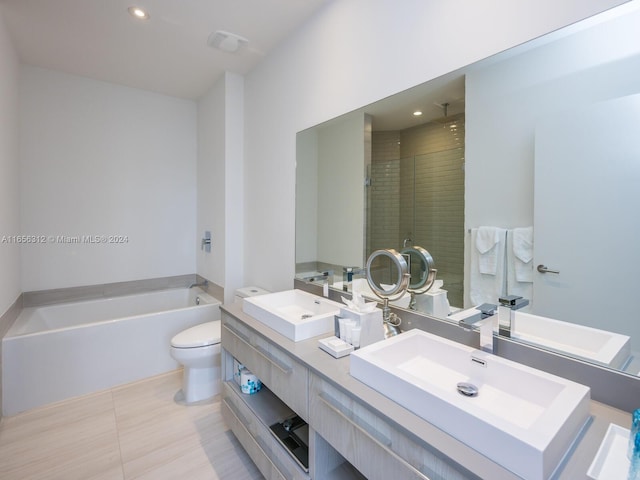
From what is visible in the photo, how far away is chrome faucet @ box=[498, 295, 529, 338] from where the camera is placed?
1.12 meters

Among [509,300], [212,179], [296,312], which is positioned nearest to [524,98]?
[509,300]

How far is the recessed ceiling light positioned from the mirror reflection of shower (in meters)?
1.76

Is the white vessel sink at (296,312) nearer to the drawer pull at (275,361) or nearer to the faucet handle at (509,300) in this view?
the drawer pull at (275,361)

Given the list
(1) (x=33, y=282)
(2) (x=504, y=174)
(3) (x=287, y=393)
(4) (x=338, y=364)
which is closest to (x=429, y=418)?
(4) (x=338, y=364)

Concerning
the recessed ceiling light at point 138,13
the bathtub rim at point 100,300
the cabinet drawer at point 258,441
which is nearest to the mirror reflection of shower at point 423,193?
the cabinet drawer at point 258,441

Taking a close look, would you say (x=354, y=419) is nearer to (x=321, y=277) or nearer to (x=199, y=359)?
(x=321, y=277)

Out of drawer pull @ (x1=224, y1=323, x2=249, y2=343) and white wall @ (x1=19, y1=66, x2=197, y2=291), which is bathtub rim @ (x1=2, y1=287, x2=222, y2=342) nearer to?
white wall @ (x1=19, y1=66, x2=197, y2=291)

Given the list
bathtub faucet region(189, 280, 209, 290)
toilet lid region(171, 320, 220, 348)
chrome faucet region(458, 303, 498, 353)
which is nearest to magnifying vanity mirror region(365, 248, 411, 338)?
chrome faucet region(458, 303, 498, 353)

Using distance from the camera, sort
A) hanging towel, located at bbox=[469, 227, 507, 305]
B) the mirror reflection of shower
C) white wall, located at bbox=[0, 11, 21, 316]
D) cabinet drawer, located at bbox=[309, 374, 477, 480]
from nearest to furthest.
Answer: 1. cabinet drawer, located at bbox=[309, 374, 477, 480]
2. hanging towel, located at bbox=[469, 227, 507, 305]
3. the mirror reflection of shower
4. white wall, located at bbox=[0, 11, 21, 316]

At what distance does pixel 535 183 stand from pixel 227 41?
235 centimetres

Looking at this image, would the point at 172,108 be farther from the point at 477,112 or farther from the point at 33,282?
the point at 477,112

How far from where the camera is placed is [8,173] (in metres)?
2.33

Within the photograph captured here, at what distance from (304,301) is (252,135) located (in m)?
1.70

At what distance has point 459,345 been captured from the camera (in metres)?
1.15
